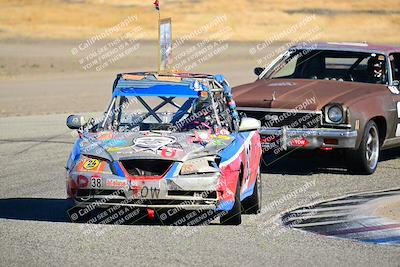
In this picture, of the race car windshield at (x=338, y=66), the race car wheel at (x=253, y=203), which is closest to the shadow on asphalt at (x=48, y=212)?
the race car wheel at (x=253, y=203)

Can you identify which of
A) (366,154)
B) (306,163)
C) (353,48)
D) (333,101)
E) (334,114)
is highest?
(353,48)

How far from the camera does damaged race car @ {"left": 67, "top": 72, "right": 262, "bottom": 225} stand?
29.6 feet

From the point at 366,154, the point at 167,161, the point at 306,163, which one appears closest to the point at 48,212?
the point at 167,161

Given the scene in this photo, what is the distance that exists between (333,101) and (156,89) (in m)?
3.50

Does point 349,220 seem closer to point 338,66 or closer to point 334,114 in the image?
point 334,114

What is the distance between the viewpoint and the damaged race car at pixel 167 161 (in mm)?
9031

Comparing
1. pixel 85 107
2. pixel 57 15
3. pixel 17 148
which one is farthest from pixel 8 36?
pixel 17 148

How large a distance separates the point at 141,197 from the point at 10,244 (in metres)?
1.22

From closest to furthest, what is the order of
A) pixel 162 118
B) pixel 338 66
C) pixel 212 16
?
pixel 162 118 < pixel 338 66 < pixel 212 16

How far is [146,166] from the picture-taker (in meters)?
9.17

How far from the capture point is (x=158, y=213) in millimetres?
9281

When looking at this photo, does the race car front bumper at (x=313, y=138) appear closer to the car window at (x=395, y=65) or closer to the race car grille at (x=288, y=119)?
the race car grille at (x=288, y=119)

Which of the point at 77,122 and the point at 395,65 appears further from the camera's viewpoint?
the point at 395,65

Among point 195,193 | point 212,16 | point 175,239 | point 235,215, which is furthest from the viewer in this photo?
point 212,16
